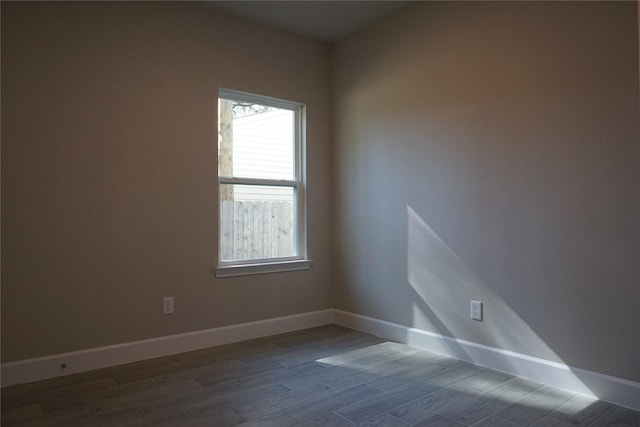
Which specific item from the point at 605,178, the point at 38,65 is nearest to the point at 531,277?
the point at 605,178

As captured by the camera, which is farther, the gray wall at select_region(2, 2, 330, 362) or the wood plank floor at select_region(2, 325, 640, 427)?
the gray wall at select_region(2, 2, 330, 362)

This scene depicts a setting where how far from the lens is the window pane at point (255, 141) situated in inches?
135

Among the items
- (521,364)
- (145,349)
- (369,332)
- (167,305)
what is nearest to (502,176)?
(521,364)

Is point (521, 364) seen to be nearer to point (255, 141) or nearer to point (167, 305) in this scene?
point (167, 305)

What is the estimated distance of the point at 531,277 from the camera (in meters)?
2.54

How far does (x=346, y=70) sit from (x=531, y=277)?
2.35 meters

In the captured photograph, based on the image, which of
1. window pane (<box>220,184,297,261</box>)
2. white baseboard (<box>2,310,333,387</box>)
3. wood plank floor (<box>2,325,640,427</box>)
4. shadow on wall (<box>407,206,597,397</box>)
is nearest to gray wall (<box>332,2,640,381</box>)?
shadow on wall (<box>407,206,597,397</box>)

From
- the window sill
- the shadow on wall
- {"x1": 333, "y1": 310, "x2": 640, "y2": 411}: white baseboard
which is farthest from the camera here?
the window sill

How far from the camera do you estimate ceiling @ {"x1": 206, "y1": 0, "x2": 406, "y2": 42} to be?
3246 millimetres

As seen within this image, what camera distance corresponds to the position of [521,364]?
8.48 ft

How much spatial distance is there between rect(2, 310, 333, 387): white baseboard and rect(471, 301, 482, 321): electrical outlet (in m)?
1.50

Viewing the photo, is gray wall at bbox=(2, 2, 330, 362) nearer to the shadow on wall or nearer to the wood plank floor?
the wood plank floor

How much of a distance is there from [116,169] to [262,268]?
133cm

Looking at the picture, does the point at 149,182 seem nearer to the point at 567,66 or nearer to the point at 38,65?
the point at 38,65
